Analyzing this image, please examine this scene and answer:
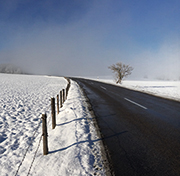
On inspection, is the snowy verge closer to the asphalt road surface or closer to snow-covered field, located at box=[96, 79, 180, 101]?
the asphalt road surface

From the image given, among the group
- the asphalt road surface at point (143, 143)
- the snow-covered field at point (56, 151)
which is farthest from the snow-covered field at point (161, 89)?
the snow-covered field at point (56, 151)

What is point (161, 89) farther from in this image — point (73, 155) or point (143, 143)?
point (73, 155)

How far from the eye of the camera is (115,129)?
4680 millimetres

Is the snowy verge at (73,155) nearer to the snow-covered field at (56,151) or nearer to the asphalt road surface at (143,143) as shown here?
the snow-covered field at (56,151)

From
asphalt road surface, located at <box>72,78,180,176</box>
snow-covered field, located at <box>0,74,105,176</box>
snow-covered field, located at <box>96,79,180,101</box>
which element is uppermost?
snow-covered field, located at <box>96,79,180,101</box>

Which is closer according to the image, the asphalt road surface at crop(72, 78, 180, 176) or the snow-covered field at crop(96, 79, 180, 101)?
the asphalt road surface at crop(72, 78, 180, 176)

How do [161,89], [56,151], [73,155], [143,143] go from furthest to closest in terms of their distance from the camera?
[161,89], [143,143], [56,151], [73,155]

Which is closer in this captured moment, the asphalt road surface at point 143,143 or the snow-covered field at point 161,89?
the asphalt road surface at point 143,143

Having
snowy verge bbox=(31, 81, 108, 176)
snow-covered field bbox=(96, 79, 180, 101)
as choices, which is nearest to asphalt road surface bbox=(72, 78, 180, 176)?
snowy verge bbox=(31, 81, 108, 176)

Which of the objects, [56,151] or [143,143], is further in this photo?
[143,143]

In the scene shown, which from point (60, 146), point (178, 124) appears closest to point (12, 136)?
point (60, 146)

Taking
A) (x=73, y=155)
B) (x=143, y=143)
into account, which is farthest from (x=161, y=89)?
(x=73, y=155)

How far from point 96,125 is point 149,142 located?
1946mm

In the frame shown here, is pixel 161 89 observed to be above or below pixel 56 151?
above
